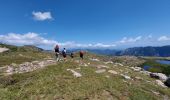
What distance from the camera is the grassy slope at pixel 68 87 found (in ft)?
83.9

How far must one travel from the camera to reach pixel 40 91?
1028 inches

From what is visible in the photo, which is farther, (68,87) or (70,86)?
(70,86)

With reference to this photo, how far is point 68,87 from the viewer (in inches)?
1076

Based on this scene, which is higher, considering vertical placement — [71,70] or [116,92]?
[71,70]

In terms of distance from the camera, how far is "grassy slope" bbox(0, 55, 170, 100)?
1006 inches

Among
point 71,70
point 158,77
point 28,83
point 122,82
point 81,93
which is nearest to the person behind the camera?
point 81,93

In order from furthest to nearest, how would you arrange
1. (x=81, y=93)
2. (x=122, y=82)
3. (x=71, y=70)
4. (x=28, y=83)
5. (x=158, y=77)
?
(x=158, y=77), (x=71, y=70), (x=122, y=82), (x=28, y=83), (x=81, y=93)

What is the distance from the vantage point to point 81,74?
33.9 m

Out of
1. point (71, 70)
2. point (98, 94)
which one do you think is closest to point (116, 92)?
point (98, 94)

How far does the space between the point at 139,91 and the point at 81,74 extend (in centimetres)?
920

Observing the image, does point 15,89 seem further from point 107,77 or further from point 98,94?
point 107,77

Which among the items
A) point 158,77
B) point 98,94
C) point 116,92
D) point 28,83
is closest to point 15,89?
point 28,83

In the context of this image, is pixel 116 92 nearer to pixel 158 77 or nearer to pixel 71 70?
pixel 71 70

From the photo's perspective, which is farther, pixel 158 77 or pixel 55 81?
pixel 158 77
